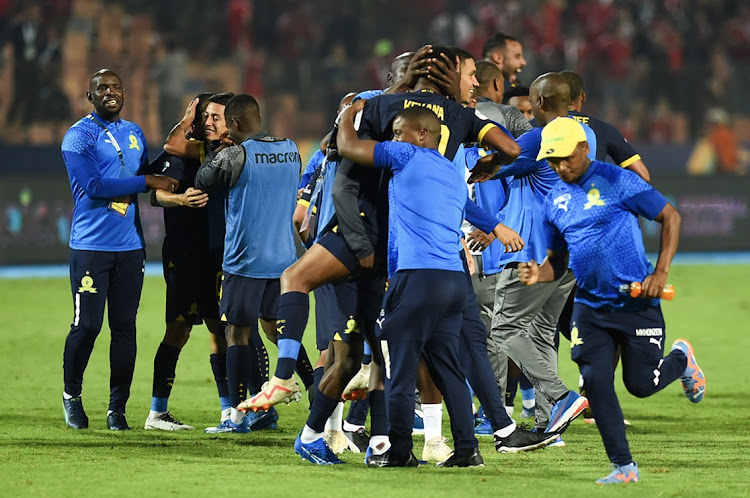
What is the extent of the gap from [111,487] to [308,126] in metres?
15.9

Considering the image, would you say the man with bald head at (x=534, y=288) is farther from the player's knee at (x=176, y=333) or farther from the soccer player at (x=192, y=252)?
the player's knee at (x=176, y=333)

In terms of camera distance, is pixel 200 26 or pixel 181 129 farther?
pixel 200 26

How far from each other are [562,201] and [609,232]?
32 centimetres

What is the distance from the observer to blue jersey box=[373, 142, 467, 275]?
20.7 ft

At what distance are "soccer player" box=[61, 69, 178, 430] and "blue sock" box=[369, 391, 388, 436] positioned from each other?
2.19m

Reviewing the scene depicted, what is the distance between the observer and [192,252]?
850 cm

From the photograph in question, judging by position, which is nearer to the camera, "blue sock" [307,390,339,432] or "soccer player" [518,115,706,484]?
"soccer player" [518,115,706,484]

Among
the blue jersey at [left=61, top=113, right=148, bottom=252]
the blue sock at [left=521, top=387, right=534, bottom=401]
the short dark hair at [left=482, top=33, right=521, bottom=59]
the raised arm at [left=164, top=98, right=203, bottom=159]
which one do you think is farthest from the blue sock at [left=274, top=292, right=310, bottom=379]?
the short dark hair at [left=482, top=33, right=521, bottom=59]

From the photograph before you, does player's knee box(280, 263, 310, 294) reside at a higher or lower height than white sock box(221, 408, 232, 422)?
higher

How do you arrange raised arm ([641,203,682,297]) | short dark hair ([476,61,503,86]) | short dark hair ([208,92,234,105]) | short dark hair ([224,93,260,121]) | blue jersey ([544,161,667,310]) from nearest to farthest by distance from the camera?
raised arm ([641,203,682,297]) < blue jersey ([544,161,667,310]) < short dark hair ([224,93,260,121]) < short dark hair ([208,92,234,105]) < short dark hair ([476,61,503,86])

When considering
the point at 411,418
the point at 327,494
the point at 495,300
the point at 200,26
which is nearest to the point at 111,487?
the point at 327,494

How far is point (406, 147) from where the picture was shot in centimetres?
633

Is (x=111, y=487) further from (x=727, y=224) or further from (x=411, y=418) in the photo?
(x=727, y=224)

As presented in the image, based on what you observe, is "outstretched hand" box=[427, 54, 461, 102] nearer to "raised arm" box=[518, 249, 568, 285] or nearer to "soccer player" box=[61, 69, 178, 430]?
"raised arm" box=[518, 249, 568, 285]
